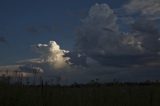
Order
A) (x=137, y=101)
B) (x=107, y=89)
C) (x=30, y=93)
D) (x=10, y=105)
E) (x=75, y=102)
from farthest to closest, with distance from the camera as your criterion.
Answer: (x=107, y=89) < (x=137, y=101) < (x=75, y=102) < (x=30, y=93) < (x=10, y=105)

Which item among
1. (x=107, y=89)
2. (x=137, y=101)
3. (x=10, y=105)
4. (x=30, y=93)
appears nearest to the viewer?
(x=10, y=105)

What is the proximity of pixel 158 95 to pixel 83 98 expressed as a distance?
376cm

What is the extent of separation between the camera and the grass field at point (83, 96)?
1453 cm

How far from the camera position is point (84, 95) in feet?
59.2

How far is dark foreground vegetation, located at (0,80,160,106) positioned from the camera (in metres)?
14.6

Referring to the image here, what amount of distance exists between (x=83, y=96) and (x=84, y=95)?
180 mm

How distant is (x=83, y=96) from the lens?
1788 centimetres

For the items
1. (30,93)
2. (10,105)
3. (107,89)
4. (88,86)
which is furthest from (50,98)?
(107,89)

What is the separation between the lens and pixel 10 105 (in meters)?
14.1

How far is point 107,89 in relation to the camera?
20.1 metres

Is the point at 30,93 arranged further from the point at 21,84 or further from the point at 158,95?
the point at 158,95

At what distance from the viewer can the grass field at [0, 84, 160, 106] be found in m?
14.5

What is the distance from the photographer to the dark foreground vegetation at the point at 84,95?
1455 cm

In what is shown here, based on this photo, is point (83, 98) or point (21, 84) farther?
point (83, 98)
